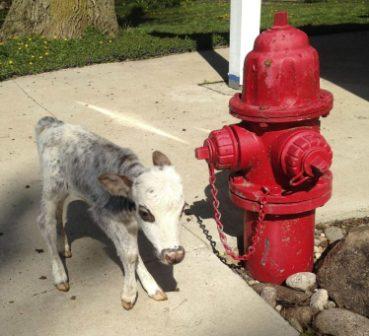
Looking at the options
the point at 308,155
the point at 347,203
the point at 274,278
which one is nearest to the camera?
the point at 308,155

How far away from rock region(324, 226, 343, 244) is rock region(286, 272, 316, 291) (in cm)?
58

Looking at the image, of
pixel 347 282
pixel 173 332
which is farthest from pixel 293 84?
pixel 173 332

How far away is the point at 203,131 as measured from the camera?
6141 millimetres

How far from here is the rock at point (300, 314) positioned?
320 cm

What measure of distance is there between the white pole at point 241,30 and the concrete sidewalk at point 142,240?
374mm

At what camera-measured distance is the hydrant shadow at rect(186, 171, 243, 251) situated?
13.6ft

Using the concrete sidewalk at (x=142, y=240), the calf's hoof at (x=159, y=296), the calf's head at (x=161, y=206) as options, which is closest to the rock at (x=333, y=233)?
the concrete sidewalk at (x=142, y=240)

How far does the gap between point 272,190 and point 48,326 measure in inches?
57.7

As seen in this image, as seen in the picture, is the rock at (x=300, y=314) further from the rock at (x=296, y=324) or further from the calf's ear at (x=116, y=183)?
the calf's ear at (x=116, y=183)

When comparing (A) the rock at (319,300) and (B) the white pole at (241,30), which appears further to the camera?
(B) the white pole at (241,30)

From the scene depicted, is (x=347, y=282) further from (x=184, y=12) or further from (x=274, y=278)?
(x=184, y=12)

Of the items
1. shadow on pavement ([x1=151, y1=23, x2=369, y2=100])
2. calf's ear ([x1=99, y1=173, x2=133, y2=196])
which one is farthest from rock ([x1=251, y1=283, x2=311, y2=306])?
shadow on pavement ([x1=151, y1=23, x2=369, y2=100])

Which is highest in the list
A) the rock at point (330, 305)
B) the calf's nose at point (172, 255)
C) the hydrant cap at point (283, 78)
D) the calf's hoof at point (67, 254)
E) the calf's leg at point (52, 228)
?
the hydrant cap at point (283, 78)

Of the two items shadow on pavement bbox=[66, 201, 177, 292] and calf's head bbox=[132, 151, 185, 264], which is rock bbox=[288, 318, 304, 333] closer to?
shadow on pavement bbox=[66, 201, 177, 292]
